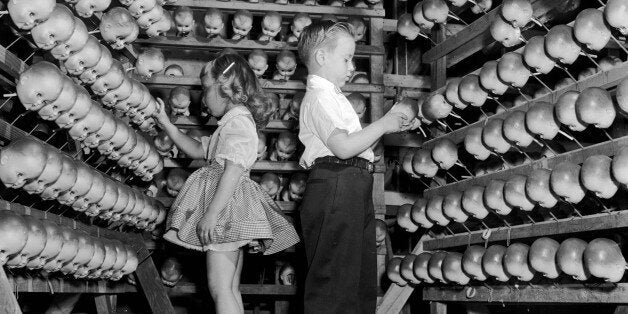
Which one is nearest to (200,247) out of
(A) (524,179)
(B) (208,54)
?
(A) (524,179)

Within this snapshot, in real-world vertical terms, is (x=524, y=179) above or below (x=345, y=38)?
below

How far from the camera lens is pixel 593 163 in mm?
3320

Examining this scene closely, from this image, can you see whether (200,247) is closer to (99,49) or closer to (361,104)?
(99,49)

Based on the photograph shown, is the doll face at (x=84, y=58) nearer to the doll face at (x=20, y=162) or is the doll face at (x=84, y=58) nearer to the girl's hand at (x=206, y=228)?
the doll face at (x=20, y=162)

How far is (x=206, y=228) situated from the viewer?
3.80 meters

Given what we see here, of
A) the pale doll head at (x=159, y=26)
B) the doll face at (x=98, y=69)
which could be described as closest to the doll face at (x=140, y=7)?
the pale doll head at (x=159, y=26)

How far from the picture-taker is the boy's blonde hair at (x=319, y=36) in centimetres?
374

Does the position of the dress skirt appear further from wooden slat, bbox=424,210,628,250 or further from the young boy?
wooden slat, bbox=424,210,628,250

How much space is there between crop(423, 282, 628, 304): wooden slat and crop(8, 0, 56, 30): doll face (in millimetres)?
2418

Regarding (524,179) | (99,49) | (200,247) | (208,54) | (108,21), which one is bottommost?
(200,247)

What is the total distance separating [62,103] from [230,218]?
1.02 metres

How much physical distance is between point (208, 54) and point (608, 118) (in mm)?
3734

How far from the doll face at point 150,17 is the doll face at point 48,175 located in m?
1.20

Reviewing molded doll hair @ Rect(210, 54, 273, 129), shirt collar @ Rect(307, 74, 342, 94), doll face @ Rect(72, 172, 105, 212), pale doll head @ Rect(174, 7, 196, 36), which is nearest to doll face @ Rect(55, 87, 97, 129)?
doll face @ Rect(72, 172, 105, 212)
